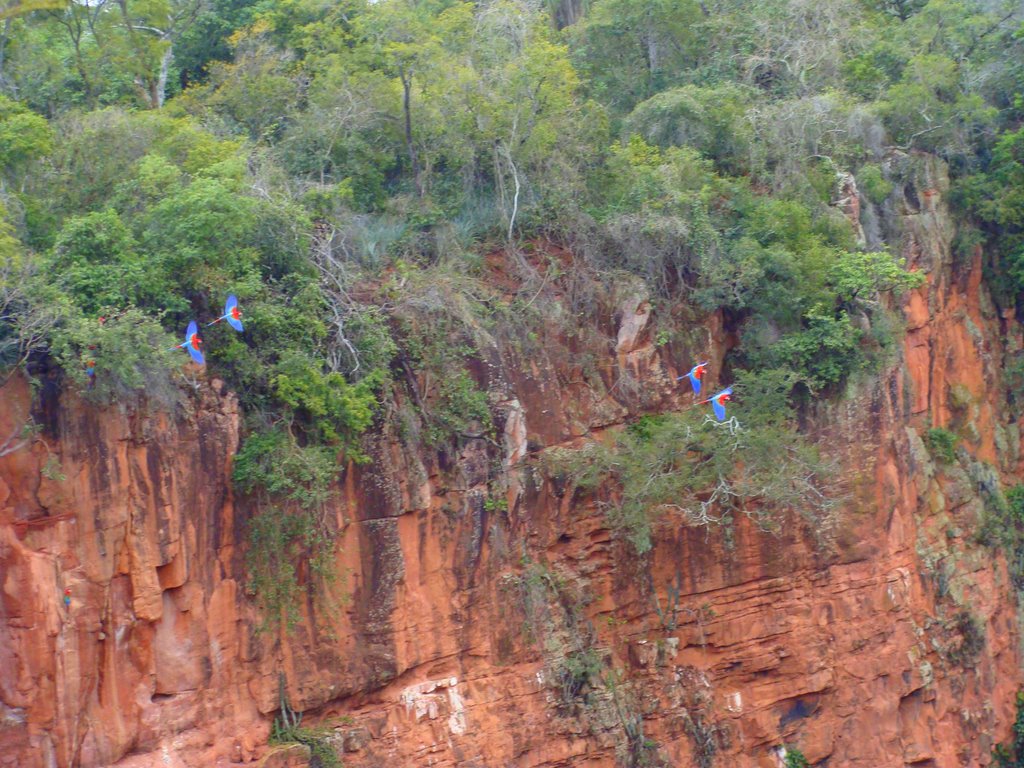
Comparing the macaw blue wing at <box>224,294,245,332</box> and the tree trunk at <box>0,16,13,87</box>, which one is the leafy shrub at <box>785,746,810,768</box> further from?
the tree trunk at <box>0,16,13,87</box>

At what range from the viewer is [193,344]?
41.5 ft

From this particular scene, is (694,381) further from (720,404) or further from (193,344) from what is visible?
(193,344)

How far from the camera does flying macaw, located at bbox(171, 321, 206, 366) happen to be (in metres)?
12.6

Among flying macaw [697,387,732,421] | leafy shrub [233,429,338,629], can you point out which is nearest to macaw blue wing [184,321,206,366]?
leafy shrub [233,429,338,629]

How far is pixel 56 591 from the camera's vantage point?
11773 millimetres

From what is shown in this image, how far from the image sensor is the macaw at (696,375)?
16.4 metres

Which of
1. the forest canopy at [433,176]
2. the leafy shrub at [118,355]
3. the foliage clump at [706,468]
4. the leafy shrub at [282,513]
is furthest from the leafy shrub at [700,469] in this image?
the leafy shrub at [118,355]

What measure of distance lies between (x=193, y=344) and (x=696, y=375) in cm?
663

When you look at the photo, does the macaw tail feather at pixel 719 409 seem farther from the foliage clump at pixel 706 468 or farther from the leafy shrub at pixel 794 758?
the leafy shrub at pixel 794 758

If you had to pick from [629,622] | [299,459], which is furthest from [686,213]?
[299,459]

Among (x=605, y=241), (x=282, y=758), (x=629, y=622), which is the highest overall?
(x=605, y=241)

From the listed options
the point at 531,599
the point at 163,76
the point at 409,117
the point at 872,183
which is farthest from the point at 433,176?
the point at 872,183

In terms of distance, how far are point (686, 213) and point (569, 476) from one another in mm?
3844

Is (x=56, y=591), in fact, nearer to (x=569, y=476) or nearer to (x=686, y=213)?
(x=569, y=476)
